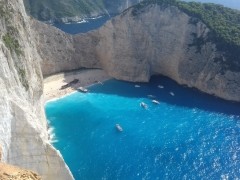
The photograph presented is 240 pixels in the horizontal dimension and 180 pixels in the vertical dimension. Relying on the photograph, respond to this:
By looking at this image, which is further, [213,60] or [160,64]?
[160,64]

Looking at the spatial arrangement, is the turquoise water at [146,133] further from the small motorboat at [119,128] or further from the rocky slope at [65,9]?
the rocky slope at [65,9]

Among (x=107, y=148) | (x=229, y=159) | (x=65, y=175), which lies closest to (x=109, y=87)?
(x=107, y=148)

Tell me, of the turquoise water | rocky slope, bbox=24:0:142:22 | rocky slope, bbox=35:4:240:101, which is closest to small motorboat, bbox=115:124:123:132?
the turquoise water

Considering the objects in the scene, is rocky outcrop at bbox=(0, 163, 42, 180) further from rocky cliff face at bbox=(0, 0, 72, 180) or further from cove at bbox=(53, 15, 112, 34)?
cove at bbox=(53, 15, 112, 34)

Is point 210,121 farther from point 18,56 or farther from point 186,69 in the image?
point 18,56

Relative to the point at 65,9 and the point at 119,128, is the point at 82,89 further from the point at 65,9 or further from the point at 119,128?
the point at 65,9

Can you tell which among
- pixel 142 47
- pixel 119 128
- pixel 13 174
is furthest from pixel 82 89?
pixel 13 174

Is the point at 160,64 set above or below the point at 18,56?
below
